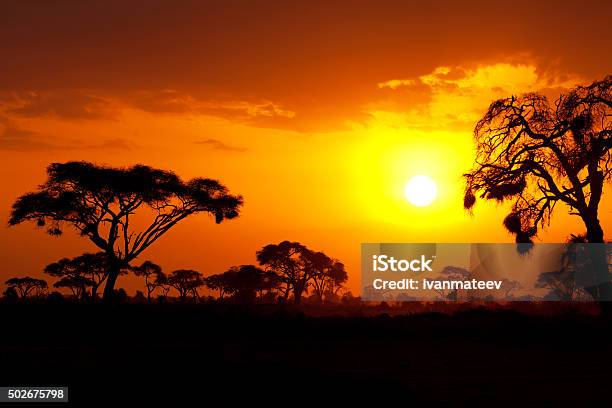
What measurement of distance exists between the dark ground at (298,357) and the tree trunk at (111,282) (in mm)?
8330

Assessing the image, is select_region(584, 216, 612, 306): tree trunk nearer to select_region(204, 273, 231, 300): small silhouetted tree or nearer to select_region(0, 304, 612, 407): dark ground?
select_region(0, 304, 612, 407): dark ground

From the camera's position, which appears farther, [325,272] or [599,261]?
[325,272]

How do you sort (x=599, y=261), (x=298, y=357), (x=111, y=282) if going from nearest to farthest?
(x=298, y=357)
(x=599, y=261)
(x=111, y=282)

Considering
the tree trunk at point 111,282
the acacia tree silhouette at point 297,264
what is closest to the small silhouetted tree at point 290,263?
the acacia tree silhouette at point 297,264

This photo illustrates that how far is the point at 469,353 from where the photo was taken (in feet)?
66.1

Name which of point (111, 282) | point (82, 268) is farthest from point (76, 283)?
point (111, 282)

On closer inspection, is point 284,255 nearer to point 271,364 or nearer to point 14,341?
point 14,341

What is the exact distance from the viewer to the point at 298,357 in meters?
18.6

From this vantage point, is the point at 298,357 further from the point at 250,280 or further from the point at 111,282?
the point at 250,280

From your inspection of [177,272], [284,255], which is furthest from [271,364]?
[177,272]

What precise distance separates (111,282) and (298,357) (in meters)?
23.7

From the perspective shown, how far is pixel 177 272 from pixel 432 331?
7089 centimetres

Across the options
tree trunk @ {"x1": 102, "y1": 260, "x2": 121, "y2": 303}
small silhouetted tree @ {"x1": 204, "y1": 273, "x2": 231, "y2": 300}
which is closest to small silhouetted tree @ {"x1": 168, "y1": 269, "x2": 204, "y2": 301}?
small silhouetted tree @ {"x1": 204, "y1": 273, "x2": 231, "y2": 300}

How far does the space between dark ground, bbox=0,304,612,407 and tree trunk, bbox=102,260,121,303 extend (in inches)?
328
